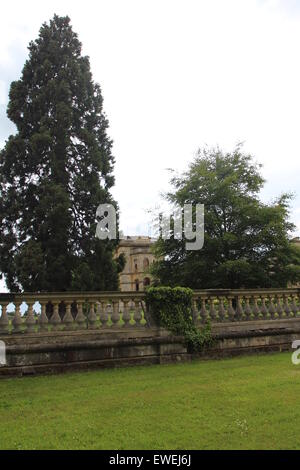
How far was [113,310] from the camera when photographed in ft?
32.6

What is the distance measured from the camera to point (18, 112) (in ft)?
64.1

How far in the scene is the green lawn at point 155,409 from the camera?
486cm

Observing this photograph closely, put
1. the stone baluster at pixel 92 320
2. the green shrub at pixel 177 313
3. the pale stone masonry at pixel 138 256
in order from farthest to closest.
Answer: the pale stone masonry at pixel 138 256 → the green shrub at pixel 177 313 → the stone baluster at pixel 92 320

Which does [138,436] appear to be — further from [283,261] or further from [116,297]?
[283,261]

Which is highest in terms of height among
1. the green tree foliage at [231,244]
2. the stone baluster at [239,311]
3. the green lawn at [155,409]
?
the green tree foliage at [231,244]

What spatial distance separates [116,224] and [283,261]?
8310 millimetres

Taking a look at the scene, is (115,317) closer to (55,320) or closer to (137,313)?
(137,313)

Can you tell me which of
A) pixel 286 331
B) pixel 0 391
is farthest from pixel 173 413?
pixel 286 331

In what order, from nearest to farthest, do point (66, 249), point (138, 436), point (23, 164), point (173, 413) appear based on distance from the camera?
point (138, 436) < point (173, 413) < point (66, 249) < point (23, 164)

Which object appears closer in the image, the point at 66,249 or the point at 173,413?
the point at 173,413

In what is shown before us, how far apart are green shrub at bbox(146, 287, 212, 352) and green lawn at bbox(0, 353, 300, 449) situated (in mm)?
1138
